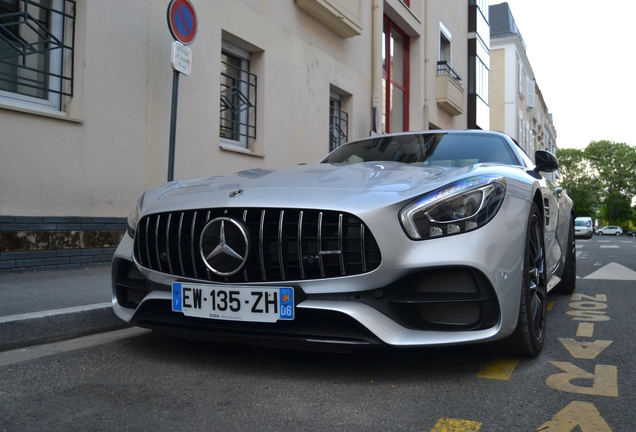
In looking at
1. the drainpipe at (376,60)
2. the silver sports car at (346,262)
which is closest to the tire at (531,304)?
the silver sports car at (346,262)

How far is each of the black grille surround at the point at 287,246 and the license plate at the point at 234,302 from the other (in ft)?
0.23

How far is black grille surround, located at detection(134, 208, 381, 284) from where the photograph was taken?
2506 mm

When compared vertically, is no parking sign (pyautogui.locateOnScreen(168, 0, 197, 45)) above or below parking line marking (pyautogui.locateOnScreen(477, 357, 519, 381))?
above

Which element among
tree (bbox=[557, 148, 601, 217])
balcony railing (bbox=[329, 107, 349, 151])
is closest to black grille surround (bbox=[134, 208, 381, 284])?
balcony railing (bbox=[329, 107, 349, 151])

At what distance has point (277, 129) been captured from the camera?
906cm

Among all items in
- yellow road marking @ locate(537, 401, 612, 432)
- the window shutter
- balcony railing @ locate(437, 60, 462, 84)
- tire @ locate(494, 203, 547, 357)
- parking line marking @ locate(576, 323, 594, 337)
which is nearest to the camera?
yellow road marking @ locate(537, 401, 612, 432)

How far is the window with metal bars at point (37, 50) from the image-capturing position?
530 centimetres

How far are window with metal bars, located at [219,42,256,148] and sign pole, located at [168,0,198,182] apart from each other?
7.62ft

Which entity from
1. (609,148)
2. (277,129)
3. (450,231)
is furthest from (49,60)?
(609,148)

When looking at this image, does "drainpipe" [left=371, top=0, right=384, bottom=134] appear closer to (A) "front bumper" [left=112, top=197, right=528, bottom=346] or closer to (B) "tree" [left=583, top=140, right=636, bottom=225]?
(A) "front bumper" [left=112, top=197, right=528, bottom=346]

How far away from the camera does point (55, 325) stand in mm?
3385

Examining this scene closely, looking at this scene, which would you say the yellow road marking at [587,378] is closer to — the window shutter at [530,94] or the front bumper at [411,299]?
the front bumper at [411,299]

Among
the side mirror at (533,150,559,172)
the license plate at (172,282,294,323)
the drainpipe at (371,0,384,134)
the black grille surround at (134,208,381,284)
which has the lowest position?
the license plate at (172,282,294,323)

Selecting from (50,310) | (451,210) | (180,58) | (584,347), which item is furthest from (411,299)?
(180,58)
